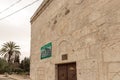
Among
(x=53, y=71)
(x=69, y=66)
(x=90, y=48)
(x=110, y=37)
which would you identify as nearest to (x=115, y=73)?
(x=110, y=37)

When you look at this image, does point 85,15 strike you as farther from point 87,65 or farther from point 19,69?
point 19,69

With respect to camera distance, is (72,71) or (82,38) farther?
(72,71)

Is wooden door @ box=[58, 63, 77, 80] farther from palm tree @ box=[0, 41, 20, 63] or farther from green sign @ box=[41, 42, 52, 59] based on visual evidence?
palm tree @ box=[0, 41, 20, 63]

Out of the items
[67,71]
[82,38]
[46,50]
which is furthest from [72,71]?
[46,50]

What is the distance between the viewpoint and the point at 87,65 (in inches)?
190

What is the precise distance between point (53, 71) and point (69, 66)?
113 cm

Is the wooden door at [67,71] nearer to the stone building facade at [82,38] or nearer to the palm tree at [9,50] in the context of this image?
the stone building facade at [82,38]

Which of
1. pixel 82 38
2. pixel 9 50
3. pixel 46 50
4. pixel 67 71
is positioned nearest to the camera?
pixel 82 38

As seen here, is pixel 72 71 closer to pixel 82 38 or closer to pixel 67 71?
pixel 67 71

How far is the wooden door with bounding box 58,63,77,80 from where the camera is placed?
18.7 feet

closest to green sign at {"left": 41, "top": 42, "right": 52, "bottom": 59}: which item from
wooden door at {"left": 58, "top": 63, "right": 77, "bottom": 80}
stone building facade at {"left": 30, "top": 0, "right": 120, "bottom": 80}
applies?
stone building facade at {"left": 30, "top": 0, "right": 120, "bottom": 80}

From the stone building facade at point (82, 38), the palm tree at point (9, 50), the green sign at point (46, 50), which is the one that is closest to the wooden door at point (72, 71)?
the stone building facade at point (82, 38)

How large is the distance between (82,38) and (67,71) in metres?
1.50

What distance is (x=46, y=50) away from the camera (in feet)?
25.8
